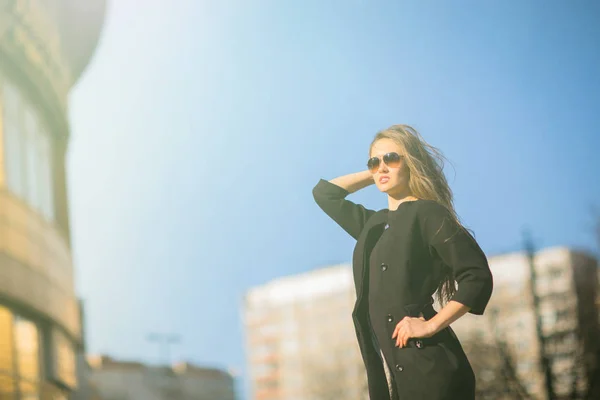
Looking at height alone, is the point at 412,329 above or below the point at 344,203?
below

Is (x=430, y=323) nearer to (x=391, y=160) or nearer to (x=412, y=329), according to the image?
(x=412, y=329)

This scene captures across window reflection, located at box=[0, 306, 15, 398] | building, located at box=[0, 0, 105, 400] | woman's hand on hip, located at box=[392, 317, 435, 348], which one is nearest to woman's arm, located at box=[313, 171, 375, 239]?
woman's hand on hip, located at box=[392, 317, 435, 348]

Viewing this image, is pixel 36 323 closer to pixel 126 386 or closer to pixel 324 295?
pixel 126 386

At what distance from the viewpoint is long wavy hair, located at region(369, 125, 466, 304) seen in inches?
118

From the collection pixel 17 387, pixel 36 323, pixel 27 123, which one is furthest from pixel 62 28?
pixel 17 387

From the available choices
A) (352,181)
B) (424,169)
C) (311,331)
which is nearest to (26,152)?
(352,181)

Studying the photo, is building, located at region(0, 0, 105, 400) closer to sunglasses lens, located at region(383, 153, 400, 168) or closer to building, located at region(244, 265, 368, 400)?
sunglasses lens, located at region(383, 153, 400, 168)

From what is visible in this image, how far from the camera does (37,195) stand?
55.7 ft

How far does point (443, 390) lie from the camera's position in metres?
2.76

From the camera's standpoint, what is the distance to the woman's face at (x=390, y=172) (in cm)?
302

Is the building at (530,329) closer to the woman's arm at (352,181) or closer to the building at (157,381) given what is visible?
the building at (157,381)

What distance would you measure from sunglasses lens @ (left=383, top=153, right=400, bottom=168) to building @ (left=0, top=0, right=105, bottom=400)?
11.8 metres

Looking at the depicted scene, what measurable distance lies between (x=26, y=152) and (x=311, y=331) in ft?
113

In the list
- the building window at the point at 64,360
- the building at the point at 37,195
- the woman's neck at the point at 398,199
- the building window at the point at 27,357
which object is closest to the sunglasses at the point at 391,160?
the woman's neck at the point at 398,199
